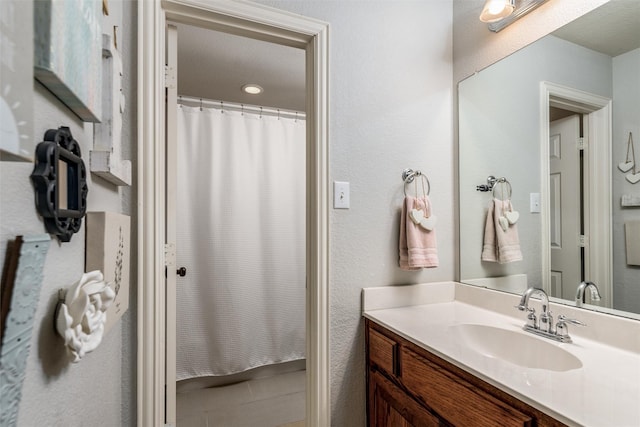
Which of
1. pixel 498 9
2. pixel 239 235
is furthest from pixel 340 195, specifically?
pixel 239 235

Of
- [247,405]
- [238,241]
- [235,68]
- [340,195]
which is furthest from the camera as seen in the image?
[238,241]

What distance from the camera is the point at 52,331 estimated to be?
0.50 meters

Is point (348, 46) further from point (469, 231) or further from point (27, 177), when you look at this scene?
point (27, 177)

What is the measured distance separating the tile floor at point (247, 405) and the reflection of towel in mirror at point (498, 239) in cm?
139

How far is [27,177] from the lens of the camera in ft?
1.42

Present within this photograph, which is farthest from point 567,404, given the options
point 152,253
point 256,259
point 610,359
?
point 256,259

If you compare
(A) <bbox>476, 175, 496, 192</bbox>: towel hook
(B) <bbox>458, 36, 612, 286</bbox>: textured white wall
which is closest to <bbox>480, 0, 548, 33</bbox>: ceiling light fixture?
(B) <bbox>458, 36, 612, 286</bbox>: textured white wall

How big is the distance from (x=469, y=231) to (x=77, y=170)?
1.48 metres

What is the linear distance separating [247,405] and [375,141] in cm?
176

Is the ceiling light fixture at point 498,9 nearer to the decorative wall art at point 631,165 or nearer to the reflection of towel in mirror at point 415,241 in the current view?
the decorative wall art at point 631,165

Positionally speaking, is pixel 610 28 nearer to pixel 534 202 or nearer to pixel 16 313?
pixel 534 202

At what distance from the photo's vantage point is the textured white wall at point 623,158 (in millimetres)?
945

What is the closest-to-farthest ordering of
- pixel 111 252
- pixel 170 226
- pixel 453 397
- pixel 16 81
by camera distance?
1. pixel 16 81
2. pixel 111 252
3. pixel 453 397
4. pixel 170 226

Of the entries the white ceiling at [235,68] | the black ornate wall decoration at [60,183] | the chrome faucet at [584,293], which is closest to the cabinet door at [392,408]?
the chrome faucet at [584,293]
